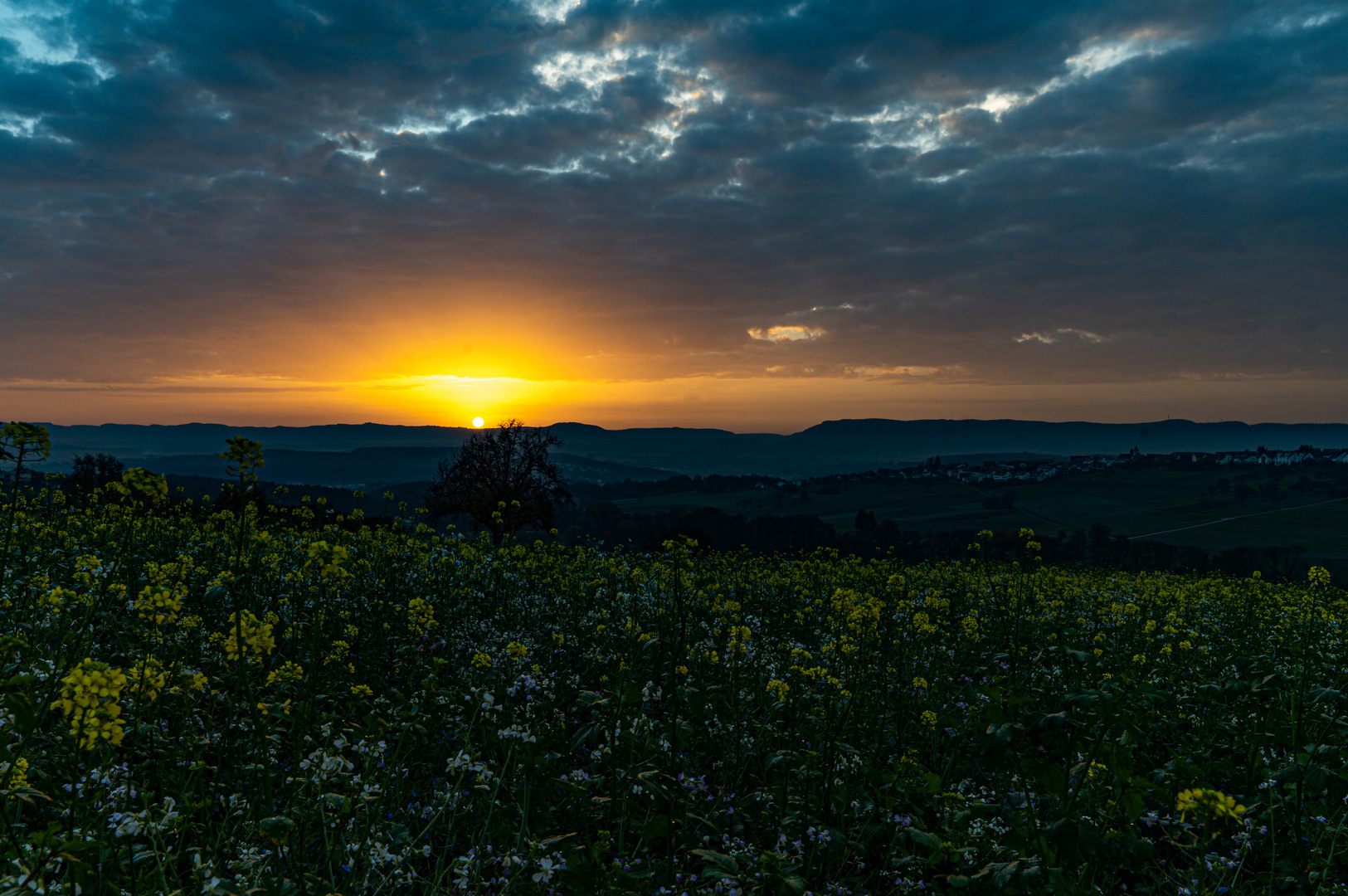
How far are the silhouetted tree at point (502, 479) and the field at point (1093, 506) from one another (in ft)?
289

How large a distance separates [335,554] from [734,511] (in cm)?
13775

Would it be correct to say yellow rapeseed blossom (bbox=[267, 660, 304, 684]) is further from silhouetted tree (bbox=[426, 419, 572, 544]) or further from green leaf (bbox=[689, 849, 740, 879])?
silhouetted tree (bbox=[426, 419, 572, 544])

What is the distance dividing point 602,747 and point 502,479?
36.4 metres

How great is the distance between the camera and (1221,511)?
443 feet

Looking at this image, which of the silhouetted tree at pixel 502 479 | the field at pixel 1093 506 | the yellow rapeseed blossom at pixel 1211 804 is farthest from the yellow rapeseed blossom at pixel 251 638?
the field at pixel 1093 506

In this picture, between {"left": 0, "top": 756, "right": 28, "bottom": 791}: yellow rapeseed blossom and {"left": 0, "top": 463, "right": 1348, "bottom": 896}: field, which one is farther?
{"left": 0, "top": 463, "right": 1348, "bottom": 896}: field

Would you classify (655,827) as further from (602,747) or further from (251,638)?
(251,638)

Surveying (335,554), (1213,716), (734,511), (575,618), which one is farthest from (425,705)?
(734,511)

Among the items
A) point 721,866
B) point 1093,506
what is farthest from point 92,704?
point 1093,506

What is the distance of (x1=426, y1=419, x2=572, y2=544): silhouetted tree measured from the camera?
3931 cm

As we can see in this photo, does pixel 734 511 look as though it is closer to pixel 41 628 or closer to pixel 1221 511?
pixel 1221 511

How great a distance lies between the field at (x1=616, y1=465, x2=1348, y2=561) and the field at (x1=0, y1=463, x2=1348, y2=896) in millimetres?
107512

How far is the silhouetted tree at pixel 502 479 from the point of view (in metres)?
39.3

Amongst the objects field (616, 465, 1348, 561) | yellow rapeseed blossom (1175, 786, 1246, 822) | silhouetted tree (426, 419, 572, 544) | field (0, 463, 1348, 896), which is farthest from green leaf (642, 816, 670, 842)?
field (616, 465, 1348, 561)
